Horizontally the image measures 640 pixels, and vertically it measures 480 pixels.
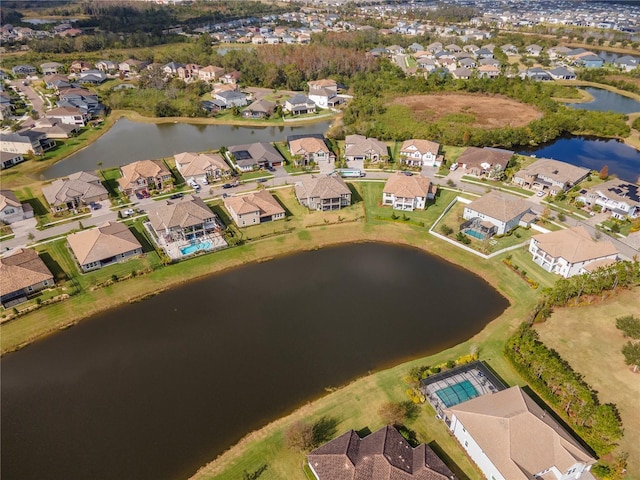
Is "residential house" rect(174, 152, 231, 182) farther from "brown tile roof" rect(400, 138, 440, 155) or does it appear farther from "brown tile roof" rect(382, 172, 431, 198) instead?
"brown tile roof" rect(400, 138, 440, 155)

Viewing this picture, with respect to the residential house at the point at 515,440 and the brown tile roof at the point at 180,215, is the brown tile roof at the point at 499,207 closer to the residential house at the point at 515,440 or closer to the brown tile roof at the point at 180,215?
the residential house at the point at 515,440

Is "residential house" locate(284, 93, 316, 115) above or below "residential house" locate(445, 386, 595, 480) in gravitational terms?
below

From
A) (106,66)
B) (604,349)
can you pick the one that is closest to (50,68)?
(106,66)

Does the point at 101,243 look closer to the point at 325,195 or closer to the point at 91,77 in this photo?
the point at 325,195

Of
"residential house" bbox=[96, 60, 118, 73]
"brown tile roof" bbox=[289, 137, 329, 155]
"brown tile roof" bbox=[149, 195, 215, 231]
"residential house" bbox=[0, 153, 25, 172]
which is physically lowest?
"residential house" bbox=[96, 60, 118, 73]

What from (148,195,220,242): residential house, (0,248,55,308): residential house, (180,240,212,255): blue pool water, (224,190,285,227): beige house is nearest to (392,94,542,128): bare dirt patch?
(224,190,285,227): beige house

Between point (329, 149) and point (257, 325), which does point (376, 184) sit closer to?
point (329, 149)

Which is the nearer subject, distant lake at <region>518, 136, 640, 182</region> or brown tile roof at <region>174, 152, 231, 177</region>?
brown tile roof at <region>174, 152, 231, 177</region>
